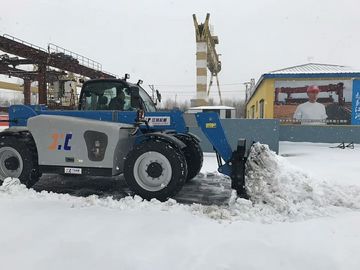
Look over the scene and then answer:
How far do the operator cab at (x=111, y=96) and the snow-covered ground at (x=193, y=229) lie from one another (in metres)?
1.94

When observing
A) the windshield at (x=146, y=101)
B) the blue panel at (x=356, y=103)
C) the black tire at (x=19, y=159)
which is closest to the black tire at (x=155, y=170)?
the windshield at (x=146, y=101)

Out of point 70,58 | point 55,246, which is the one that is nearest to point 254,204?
point 55,246

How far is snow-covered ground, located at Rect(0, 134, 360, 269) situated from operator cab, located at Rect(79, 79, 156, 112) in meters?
1.94

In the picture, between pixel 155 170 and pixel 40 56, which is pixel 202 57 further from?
A: pixel 155 170

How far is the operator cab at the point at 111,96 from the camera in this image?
21.9ft

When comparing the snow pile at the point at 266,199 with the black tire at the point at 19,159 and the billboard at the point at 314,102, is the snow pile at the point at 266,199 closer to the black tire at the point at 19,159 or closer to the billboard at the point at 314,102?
the black tire at the point at 19,159

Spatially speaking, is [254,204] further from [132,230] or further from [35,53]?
[35,53]

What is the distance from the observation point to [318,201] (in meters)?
5.30

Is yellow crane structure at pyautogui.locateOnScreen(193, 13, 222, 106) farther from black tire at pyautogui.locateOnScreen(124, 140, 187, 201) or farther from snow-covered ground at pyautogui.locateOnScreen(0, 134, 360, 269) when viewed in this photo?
black tire at pyautogui.locateOnScreen(124, 140, 187, 201)

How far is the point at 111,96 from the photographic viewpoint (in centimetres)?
680

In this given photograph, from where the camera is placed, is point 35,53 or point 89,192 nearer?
point 89,192

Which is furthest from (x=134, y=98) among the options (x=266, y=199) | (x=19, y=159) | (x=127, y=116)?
(x=266, y=199)

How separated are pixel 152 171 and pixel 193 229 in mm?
1613

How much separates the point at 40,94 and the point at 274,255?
91.8 ft
